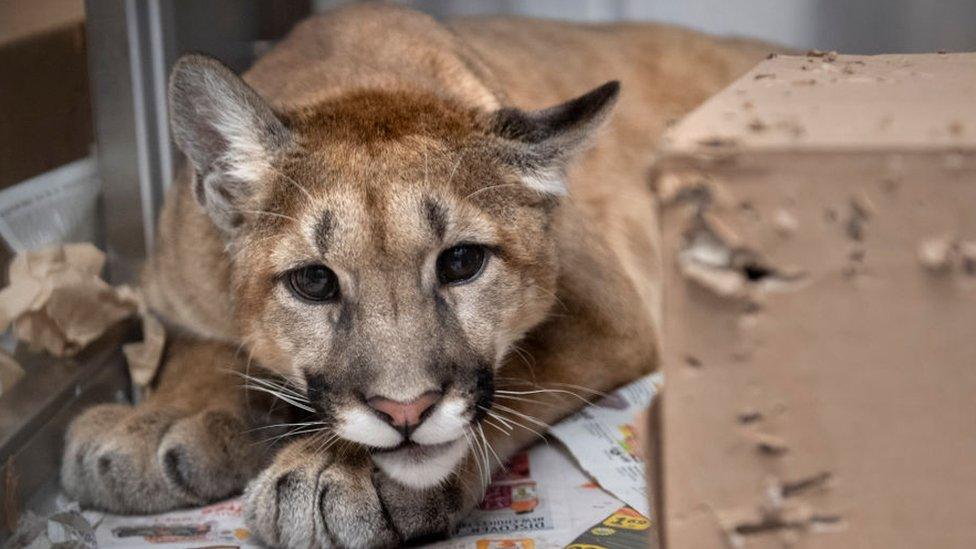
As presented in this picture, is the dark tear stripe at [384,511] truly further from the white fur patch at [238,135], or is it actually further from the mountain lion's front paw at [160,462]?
the white fur patch at [238,135]

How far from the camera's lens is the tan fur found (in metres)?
1.92

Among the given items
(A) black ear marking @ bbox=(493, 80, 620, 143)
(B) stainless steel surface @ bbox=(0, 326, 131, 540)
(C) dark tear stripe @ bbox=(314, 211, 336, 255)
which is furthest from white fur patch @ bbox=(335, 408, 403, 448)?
(B) stainless steel surface @ bbox=(0, 326, 131, 540)

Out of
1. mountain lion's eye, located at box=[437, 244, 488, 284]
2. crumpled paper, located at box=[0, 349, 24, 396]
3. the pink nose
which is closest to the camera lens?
the pink nose

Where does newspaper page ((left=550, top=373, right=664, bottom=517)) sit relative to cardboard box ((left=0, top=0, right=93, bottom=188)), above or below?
below

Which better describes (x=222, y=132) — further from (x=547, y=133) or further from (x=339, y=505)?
(x=339, y=505)

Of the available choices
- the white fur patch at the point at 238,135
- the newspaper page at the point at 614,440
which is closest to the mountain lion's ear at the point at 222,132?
the white fur patch at the point at 238,135

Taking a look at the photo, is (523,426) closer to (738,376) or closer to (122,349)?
(738,376)

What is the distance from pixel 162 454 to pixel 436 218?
30.1 inches

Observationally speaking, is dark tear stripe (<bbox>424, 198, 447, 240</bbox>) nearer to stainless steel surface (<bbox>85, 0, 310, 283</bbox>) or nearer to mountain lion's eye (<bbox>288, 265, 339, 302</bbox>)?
mountain lion's eye (<bbox>288, 265, 339, 302</bbox>)

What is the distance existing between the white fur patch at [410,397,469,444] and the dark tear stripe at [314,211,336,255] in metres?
0.35

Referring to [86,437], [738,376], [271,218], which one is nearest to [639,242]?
[271,218]

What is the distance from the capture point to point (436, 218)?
6.38ft

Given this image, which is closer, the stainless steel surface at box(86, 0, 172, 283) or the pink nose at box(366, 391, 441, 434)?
the pink nose at box(366, 391, 441, 434)

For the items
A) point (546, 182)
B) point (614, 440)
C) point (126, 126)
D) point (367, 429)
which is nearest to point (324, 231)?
point (367, 429)
